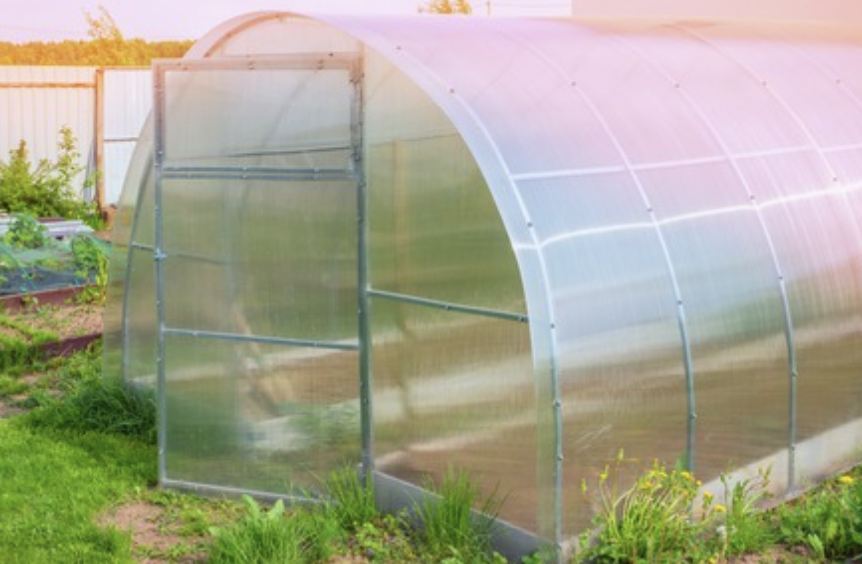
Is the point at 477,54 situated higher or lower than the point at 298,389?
higher

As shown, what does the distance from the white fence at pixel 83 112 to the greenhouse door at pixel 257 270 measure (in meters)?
13.4

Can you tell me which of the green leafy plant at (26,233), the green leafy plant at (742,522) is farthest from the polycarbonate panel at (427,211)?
the green leafy plant at (26,233)

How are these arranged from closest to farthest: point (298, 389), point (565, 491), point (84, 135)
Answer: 1. point (565, 491)
2. point (298, 389)
3. point (84, 135)

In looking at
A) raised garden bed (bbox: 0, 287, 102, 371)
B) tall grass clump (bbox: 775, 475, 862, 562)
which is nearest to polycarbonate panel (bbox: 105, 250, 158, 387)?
raised garden bed (bbox: 0, 287, 102, 371)

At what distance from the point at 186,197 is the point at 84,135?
14.5 m

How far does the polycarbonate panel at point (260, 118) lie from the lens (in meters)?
7.75

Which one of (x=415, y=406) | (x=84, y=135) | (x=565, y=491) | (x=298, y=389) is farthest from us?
(x=84, y=135)

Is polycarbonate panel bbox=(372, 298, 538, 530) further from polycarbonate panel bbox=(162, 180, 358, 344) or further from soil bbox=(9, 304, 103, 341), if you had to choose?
soil bbox=(9, 304, 103, 341)

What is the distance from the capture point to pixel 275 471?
8078 mm

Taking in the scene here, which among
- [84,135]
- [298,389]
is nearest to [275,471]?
[298,389]

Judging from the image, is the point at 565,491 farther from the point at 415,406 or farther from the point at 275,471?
the point at 275,471

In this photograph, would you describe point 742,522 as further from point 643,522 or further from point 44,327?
point 44,327

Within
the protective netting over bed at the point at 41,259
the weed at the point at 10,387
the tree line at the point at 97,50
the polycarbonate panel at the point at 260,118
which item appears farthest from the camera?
the tree line at the point at 97,50

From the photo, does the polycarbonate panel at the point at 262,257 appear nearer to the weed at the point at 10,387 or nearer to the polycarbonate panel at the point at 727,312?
the polycarbonate panel at the point at 727,312
